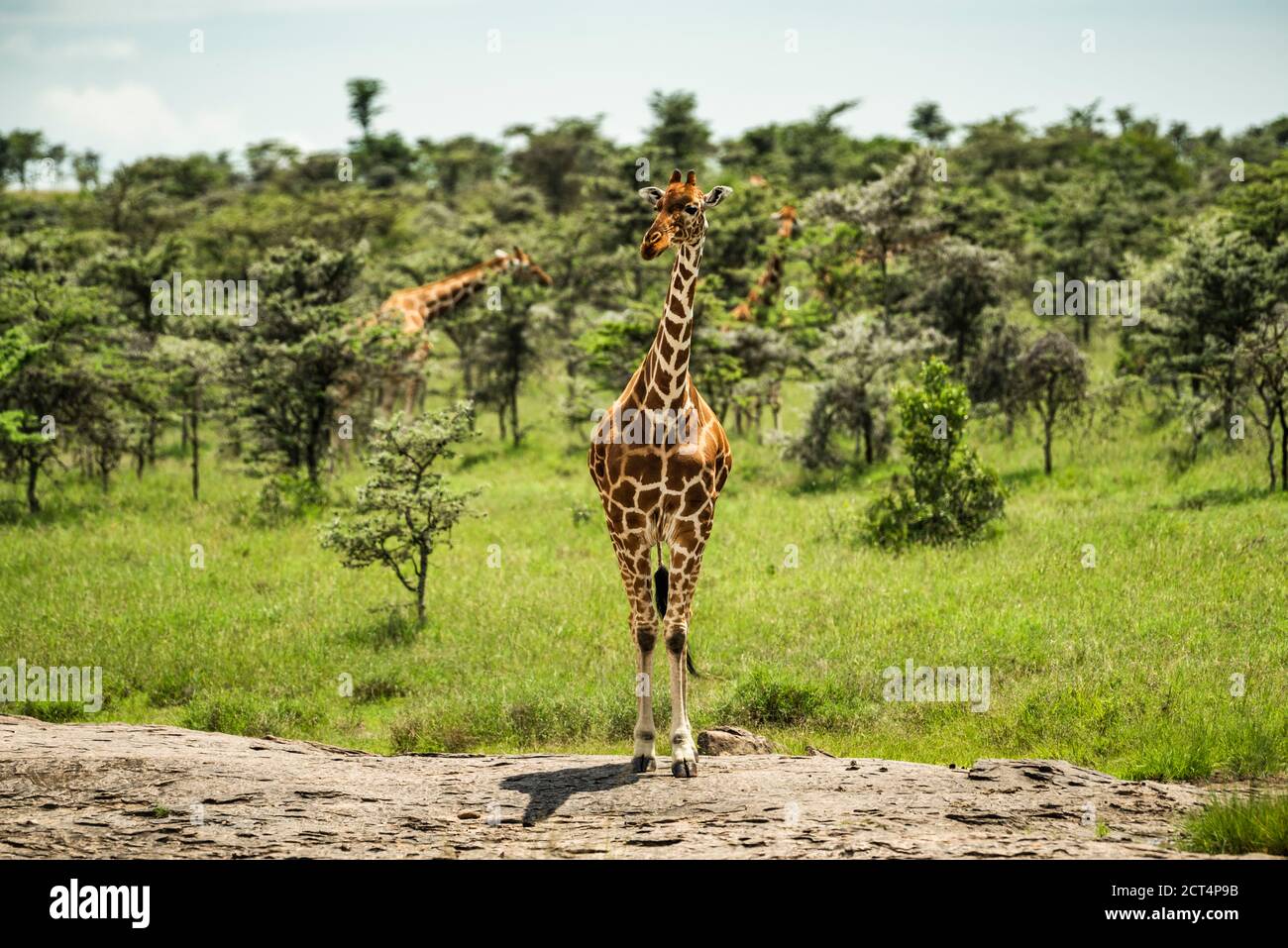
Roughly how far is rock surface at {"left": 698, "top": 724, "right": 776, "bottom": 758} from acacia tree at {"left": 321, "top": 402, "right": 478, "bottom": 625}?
581 cm

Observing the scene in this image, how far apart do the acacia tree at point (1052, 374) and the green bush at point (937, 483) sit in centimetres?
385

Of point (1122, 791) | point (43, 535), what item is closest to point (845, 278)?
point (43, 535)

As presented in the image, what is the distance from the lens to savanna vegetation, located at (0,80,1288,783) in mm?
11906

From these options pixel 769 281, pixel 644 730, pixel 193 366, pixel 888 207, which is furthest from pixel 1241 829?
pixel 769 281

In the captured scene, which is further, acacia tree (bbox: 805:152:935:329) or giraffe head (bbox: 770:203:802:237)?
giraffe head (bbox: 770:203:802:237)

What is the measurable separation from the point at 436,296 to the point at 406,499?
13.3 m

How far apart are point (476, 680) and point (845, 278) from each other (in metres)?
17.6

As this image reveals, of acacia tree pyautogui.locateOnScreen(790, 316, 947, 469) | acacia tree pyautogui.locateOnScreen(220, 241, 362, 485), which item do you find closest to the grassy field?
acacia tree pyautogui.locateOnScreen(220, 241, 362, 485)

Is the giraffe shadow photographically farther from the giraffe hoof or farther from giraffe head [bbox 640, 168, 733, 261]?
giraffe head [bbox 640, 168, 733, 261]

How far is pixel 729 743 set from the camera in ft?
32.4

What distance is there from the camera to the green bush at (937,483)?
17000 millimetres

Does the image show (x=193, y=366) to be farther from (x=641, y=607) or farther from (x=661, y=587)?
(x=641, y=607)

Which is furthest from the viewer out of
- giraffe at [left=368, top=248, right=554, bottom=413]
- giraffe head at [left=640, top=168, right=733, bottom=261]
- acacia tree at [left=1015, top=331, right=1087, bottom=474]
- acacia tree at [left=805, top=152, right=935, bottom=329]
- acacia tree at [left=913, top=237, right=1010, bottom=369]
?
giraffe at [left=368, top=248, right=554, bottom=413]
